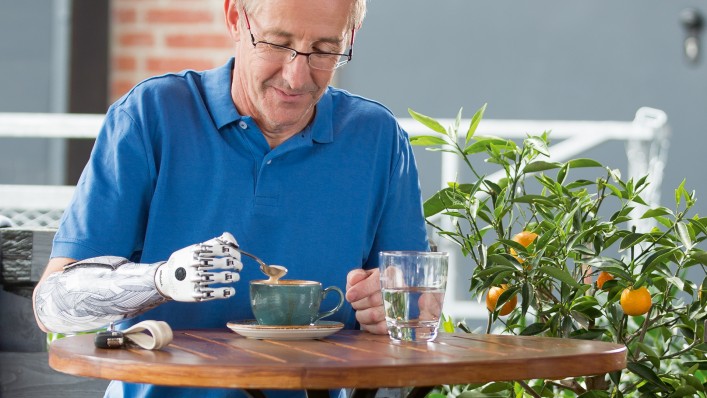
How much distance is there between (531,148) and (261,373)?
96 centimetres

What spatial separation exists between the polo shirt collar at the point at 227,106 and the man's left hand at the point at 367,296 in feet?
1.00

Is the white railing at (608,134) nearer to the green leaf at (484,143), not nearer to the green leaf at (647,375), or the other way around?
the green leaf at (484,143)

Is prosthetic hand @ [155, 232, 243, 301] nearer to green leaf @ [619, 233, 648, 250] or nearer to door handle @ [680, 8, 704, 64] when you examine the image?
Result: green leaf @ [619, 233, 648, 250]

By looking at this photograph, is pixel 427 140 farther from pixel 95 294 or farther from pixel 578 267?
pixel 95 294

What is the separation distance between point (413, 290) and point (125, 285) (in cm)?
37

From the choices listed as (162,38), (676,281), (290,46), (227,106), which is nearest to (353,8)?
(290,46)

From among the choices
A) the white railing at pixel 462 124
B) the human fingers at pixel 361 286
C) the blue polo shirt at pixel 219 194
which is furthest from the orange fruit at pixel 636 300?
the white railing at pixel 462 124

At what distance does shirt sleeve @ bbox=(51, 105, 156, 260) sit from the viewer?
1.61 m

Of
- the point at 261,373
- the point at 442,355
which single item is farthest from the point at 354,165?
the point at 261,373

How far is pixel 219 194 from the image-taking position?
173cm

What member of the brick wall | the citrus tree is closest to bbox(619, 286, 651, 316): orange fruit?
the citrus tree

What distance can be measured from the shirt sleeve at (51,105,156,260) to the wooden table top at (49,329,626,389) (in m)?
0.16

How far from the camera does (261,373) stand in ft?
3.82

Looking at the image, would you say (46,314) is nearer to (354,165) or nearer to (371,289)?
(371,289)
